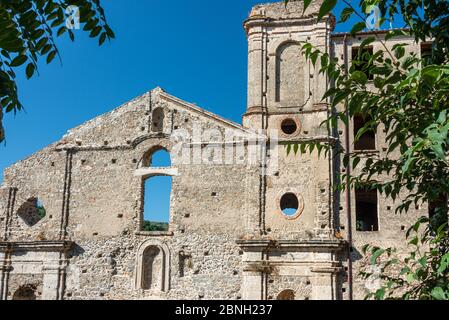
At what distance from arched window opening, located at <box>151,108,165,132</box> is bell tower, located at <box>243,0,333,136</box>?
2.69m

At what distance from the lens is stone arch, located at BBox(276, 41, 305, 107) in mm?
17172

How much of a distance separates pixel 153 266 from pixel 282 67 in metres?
7.36

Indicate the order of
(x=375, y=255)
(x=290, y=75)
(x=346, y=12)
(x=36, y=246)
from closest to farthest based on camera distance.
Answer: (x=346, y=12)
(x=375, y=255)
(x=36, y=246)
(x=290, y=75)

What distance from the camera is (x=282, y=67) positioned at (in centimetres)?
1753

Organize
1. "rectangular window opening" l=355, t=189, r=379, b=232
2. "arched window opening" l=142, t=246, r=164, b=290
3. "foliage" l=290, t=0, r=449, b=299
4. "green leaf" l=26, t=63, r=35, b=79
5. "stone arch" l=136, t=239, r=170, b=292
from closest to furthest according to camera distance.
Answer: "foliage" l=290, t=0, r=449, b=299, "green leaf" l=26, t=63, r=35, b=79, "stone arch" l=136, t=239, r=170, b=292, "arched window opening" l=142, t=246, r=164, b=290, "rectangular window opening" l=355, t=189, r=379, b=232

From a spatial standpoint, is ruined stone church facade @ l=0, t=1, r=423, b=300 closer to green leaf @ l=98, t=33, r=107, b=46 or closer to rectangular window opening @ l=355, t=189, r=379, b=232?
rectangular window opening @ l=355, t=189, r=379, b=232

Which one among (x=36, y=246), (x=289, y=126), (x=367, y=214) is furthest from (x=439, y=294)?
(x=367, y=214)

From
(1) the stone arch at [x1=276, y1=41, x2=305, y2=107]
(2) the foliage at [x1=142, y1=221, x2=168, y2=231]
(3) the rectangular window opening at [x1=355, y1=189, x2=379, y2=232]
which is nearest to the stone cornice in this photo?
(1) the stone arch at [x1=276, y1=41, x2=305, y2=107]

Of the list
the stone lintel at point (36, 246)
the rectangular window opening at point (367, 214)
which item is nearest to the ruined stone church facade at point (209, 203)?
the stone lintel at point (36, 246)

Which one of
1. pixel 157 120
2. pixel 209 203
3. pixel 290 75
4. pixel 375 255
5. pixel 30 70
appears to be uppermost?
pixel 290 75

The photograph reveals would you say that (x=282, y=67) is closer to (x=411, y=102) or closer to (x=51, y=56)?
(x=411, y=102)
